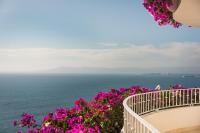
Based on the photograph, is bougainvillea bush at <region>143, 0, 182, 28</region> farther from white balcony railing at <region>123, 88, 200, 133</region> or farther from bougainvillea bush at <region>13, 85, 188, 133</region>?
white balcony railing at <region>123, 88, 200, 133</region>

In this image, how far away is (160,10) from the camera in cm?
574

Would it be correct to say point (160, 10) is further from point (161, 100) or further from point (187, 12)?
point (161, 100)

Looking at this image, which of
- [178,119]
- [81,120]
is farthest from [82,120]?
[178,119]

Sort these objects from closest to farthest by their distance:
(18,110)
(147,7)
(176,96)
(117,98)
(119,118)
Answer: (147,7) → (119,118) → (117,98) → (176,96) → (18,110)

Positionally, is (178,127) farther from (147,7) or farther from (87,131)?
(147,7)

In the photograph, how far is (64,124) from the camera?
7785 mm

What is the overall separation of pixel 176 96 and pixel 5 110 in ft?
377

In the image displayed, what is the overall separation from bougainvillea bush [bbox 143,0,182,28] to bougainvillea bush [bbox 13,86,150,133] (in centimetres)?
258

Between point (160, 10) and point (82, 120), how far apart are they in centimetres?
354

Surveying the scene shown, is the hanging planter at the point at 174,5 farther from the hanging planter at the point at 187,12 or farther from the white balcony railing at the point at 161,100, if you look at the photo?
the white balcony railing at the point at 161,100

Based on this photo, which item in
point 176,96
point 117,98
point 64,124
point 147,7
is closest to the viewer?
point 147,7

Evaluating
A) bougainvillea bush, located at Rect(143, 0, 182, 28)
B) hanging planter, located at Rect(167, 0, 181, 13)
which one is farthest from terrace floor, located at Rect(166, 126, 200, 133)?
hanging planter, located at Rect(167, 0, 181, 13)

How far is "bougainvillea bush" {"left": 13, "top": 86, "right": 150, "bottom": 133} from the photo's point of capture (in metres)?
7.46

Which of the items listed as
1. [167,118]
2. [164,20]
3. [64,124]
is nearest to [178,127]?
[167,118]
